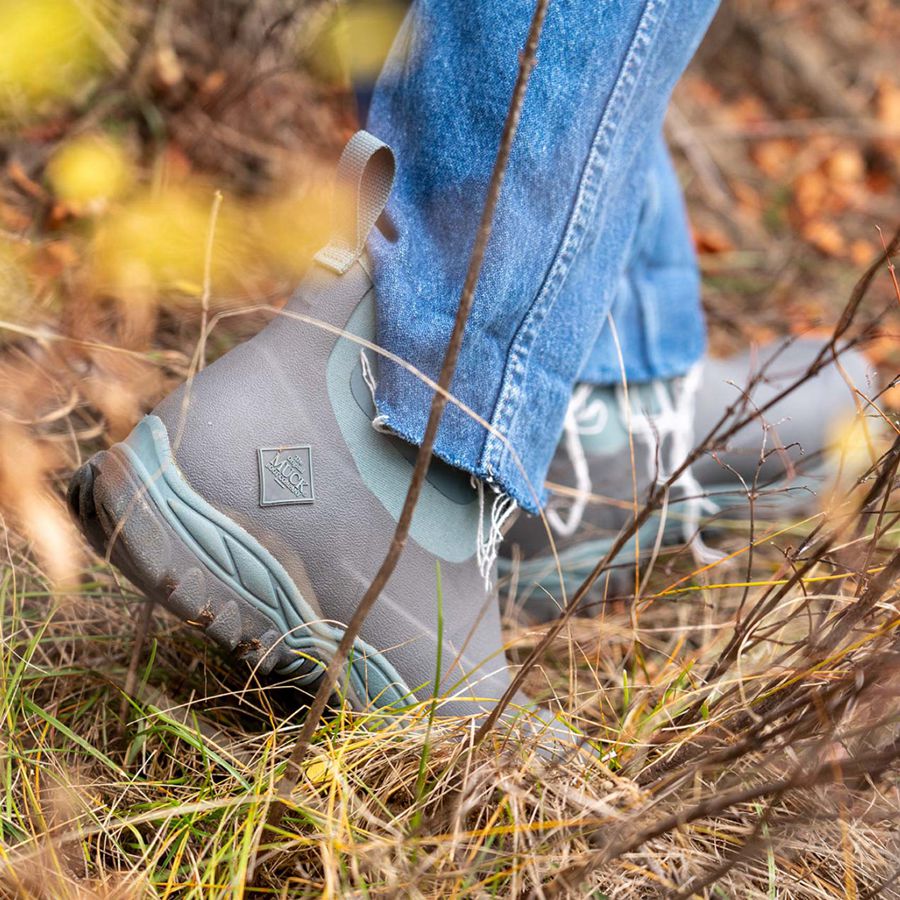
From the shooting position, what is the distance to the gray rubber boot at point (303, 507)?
0.80 metres

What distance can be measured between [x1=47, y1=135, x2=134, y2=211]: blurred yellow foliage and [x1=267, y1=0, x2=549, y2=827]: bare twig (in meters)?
0.91

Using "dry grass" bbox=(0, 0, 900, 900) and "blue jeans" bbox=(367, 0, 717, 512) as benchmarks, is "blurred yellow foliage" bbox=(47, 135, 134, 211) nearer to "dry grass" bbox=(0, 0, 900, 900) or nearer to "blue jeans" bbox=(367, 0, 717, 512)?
"dry grass" bbox=(0, 0, 900, 900)

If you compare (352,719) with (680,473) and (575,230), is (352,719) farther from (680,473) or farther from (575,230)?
(575,230)

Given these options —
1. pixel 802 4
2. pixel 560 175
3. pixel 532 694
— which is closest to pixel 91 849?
pixel 532 694

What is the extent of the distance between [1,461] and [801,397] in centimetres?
101

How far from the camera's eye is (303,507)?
846 millimetres

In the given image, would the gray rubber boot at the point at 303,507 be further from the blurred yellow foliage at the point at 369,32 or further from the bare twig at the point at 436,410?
the blurred yellow foliage at the point at 369,32

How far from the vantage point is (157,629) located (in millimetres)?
967

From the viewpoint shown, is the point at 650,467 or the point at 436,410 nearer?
the point at 436,410

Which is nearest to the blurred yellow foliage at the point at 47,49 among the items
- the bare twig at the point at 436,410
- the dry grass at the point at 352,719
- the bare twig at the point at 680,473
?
the dry grass at the point at 352,719

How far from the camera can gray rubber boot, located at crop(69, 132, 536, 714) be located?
0.80 meters

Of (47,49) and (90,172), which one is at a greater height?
(47,49)

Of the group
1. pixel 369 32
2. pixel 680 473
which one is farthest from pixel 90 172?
pixel 680 473

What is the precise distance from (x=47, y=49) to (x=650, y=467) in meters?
0.81
